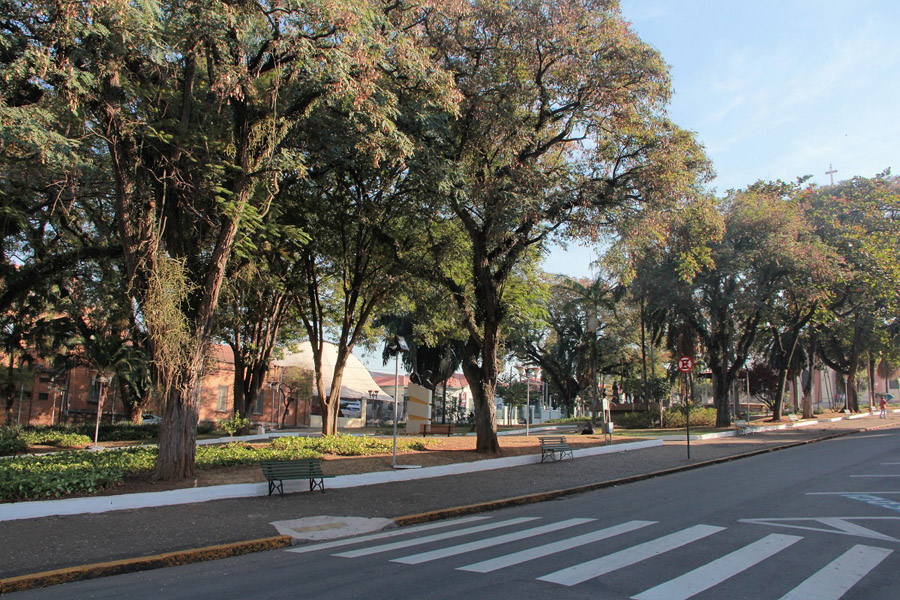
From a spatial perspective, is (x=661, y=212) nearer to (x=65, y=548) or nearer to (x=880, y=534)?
(x=880, y=534)

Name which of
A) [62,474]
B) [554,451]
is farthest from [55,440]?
[554,451]

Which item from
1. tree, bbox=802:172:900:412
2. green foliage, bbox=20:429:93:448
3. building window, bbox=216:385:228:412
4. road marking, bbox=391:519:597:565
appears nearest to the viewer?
road marking, bbox=391:519:597:565

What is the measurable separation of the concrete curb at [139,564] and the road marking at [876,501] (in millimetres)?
9922

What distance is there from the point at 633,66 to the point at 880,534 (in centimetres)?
1236

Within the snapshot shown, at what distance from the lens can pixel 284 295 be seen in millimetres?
24141

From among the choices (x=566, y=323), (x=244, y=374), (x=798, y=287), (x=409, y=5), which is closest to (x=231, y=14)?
(x=409, y=5)

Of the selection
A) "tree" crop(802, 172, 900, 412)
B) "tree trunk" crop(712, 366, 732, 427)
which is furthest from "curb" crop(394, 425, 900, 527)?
"tree" crop(802, 172, 900, 412)

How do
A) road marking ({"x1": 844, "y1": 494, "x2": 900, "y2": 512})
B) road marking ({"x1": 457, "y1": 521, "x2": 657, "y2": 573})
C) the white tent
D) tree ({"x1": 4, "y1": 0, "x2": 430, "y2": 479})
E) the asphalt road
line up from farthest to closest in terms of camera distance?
the white tent → tree ({"x1": 4, "y1": 0, "x2": 430, "y2": 479}) → road marking ({"x1": 844, "y1": 494, "x2": 900, "y2": 512}) → road marking ({"x1": 457, "y1": 521, "x2": 657, "y2": 573}) → the asphalt road

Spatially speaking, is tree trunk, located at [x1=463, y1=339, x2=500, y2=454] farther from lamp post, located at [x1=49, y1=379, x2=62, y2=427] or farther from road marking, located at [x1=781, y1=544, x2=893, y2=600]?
lamp post, located at [x1=49, y1=379, x2=62, y2=427]

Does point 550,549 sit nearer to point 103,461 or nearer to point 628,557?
point 628,557

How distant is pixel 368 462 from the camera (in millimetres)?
16547

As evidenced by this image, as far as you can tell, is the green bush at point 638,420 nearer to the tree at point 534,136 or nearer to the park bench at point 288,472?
the tree at point 534,136

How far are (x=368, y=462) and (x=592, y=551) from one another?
10.3 meters

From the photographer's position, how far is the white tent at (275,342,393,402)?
51.4 metres
